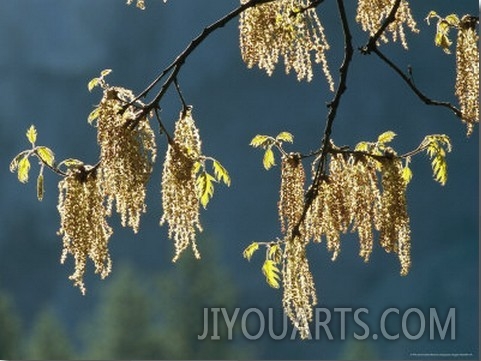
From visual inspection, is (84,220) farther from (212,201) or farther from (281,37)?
(212,201)

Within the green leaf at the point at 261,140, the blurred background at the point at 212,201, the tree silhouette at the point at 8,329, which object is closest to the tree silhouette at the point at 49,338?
the blurred background at the point at 212,201

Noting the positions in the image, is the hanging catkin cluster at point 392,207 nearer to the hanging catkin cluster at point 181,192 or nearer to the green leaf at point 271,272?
the green leaf at point 271,272

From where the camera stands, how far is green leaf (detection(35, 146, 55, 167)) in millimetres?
1646

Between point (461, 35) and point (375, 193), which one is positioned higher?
point (461, 35)

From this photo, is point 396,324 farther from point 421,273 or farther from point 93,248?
point 93,248

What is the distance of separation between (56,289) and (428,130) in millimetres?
7104

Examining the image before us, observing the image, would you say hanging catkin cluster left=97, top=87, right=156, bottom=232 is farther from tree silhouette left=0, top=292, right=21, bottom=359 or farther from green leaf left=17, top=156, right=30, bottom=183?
tree silhouette left=0, top=292, right=21, bottom=359

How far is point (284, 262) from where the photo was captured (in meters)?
1.85

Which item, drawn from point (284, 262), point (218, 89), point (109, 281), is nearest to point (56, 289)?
point (109, 281)

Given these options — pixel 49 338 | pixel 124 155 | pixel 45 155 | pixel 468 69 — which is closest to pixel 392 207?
pixel 468 69

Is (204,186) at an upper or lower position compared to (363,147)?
lower

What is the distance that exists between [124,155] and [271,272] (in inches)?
19.5

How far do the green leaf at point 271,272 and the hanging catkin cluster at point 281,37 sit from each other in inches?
15.5

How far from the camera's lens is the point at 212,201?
52.3ft
